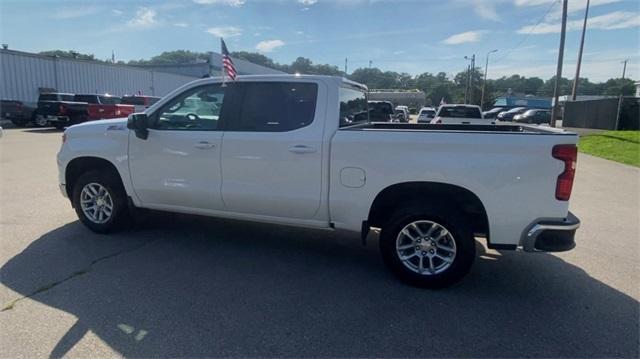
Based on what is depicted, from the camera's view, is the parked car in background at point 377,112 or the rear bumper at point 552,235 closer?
the rear bumper at point 552,235

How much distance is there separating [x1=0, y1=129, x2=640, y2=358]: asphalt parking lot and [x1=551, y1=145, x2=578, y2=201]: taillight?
1.05 meters

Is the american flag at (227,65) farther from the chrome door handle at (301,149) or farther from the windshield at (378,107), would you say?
the windshield at (378,107)

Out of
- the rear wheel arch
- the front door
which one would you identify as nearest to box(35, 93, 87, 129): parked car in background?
the front door

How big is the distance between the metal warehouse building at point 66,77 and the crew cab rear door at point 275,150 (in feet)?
81.5

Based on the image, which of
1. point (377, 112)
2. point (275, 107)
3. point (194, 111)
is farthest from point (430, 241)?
point (377, 112)

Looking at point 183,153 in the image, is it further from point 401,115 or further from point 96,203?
point 401,115

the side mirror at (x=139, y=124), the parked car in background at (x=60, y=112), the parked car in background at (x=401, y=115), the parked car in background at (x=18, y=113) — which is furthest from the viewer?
the parked car in background at (x=401, y=115)

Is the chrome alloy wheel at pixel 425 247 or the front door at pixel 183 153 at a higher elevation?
the front door at pixel 183 153

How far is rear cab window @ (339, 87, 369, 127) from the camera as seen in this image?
4.58 metres

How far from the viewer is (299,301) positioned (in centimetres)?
375

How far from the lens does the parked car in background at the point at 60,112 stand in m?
20.2

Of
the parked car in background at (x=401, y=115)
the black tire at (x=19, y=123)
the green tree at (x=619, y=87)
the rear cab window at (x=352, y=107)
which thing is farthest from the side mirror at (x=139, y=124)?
the green tree at (x=619, y=87)

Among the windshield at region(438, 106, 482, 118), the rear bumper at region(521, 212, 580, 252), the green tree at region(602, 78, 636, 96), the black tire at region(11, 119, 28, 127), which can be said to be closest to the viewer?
the rear bumper at region(521, 212, 580, 252)

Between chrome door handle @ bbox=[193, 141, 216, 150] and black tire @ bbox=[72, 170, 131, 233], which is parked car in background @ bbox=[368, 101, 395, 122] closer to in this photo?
chrome door handle @ bbox=[193, 141, 216, 150]
